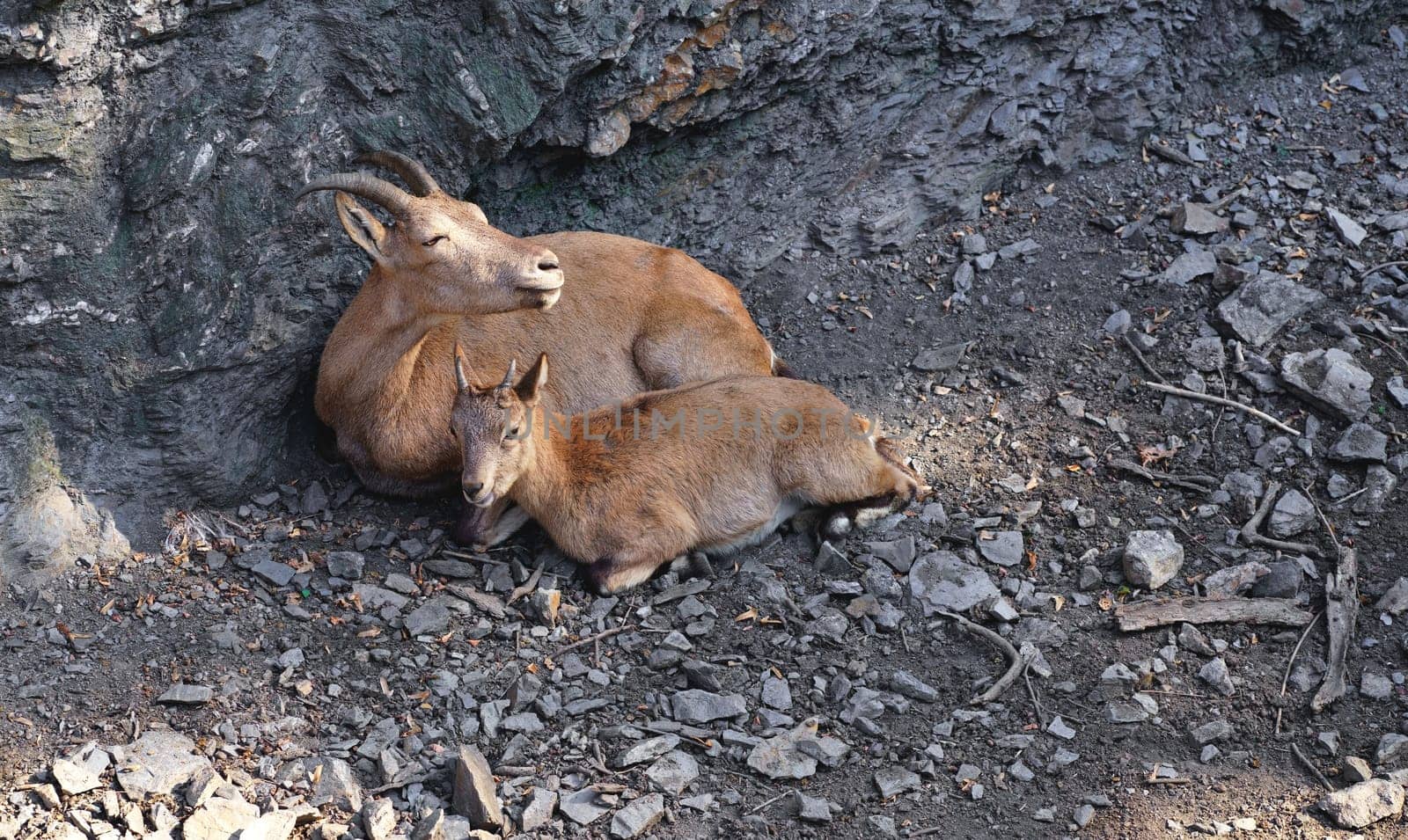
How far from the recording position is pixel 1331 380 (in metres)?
7.45

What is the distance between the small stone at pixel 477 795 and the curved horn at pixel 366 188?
8.89 feet

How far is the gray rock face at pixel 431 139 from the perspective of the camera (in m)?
6.11

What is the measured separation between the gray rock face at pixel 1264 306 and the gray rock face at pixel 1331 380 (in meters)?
0.28

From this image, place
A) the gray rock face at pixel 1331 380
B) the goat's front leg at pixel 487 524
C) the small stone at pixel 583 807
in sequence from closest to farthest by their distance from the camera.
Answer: the small stone at pixel 583 807 → the goat's front leg at pixel 487 524 → the gray rock face at pixel 1331 380

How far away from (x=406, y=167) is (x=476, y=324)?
45.4 inches

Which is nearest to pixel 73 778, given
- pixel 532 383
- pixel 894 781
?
pixel 532 383

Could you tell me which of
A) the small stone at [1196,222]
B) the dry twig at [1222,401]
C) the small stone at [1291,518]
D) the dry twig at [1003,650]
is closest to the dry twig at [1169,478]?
the small stone at [1291,518]

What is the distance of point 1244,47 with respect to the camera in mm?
9508

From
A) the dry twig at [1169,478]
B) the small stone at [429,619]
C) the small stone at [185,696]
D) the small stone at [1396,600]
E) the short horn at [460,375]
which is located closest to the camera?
the small stone at [185,696]

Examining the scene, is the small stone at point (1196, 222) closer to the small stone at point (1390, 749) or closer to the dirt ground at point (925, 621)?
the dirt ground at point (925, 621)

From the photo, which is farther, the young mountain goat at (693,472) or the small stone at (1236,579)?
the young mountain goat at (693,472)

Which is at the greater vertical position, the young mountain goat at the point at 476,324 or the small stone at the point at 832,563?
the young mountain goat at the point at 476,324

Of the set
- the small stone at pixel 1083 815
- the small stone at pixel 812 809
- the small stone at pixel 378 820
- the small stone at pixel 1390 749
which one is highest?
the small stone at pixel 378 820

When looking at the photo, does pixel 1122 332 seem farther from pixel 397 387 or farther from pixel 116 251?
pixel 116 251
